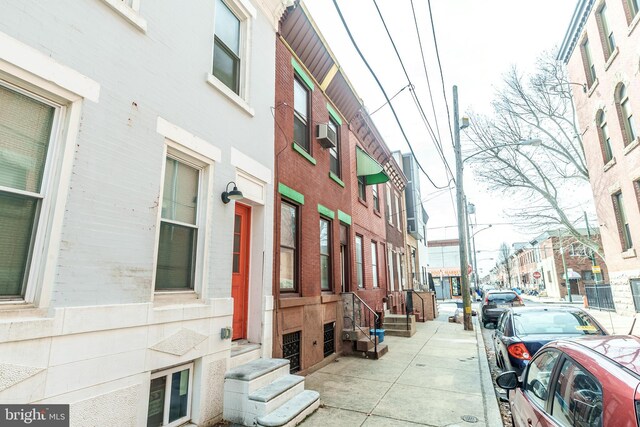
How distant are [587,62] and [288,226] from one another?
1769 cm

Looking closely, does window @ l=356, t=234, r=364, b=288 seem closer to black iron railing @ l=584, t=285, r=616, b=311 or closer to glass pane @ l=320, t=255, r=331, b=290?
glass pane @ l=320, t=255, r=331, b=290

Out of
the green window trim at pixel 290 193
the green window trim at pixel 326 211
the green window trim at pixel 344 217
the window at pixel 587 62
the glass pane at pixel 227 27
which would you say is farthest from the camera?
the window at pixel 587 62

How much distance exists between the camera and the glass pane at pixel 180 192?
453 cm

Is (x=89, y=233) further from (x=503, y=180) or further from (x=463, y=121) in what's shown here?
(x=503, y=180)

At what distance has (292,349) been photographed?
22.6 feet

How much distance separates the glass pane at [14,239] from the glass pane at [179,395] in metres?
2.07

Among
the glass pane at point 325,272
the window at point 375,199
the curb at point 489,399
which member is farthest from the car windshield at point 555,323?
the window at point 375,199

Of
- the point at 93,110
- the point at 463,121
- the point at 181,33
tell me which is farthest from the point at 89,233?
the point at 463,121

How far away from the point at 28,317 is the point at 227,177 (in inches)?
121

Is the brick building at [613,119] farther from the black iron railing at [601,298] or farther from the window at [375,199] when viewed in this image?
the window at [375,199]

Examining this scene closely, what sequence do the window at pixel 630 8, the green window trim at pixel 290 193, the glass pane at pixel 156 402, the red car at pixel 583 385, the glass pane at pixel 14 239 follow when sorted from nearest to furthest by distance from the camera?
the red car at pixel 583 385 → the glass pane at pixel 14 239 → the glass pane at pixel 156 402 → the green window trim at pixel 290 193 → the window at pixel 630 8

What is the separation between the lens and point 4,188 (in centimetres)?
289

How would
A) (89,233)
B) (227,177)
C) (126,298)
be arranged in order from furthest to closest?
(227,177) → (126,298) → (89,233)

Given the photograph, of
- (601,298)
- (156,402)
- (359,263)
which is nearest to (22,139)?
(156,402)
